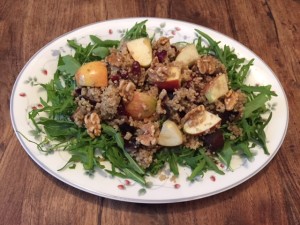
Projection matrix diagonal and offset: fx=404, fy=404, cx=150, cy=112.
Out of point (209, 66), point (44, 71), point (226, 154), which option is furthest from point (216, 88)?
point (44, 71)

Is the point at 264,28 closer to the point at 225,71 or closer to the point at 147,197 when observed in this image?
the point at 225,71

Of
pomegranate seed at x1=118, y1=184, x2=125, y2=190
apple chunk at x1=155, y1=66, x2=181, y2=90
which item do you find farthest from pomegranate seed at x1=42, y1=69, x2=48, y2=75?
pomegranate seed at x1=118, y1=184, x2=125, y2=190

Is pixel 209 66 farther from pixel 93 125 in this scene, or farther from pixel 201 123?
pixel 93 125

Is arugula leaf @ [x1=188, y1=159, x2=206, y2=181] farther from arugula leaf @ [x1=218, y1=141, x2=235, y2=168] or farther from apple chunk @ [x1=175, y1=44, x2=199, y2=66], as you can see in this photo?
apple chunk @ [x1=175, y1=44, x2=199, y2=66]

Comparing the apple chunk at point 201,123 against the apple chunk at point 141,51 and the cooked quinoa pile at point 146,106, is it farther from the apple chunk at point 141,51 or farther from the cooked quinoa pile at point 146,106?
the apple chunk at point 141,51

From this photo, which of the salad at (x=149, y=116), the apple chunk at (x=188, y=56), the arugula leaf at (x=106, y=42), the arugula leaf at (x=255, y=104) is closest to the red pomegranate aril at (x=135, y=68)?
the salad at (x=149, y=116)

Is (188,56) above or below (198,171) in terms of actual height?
above

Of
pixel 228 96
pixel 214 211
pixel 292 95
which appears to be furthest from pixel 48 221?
pixel 292 95
